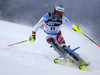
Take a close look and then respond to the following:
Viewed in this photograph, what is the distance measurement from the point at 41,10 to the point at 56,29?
40.3 ft

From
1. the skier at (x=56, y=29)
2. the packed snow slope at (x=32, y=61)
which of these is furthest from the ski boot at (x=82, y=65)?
the packed snow slope at (x=32, y=61)

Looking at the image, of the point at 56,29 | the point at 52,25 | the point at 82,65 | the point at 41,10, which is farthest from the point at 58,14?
the point at 41,10

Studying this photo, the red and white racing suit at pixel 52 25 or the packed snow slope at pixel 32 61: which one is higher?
the red and white racing suit at pixel 52 25

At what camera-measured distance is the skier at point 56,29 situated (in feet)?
16.2

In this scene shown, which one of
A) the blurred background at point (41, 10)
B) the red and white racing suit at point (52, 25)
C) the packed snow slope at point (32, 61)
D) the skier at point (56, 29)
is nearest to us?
the packed snow slope at point (32, 61)

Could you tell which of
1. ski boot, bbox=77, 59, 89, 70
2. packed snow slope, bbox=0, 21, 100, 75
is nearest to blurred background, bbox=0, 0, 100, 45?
packed snow slope, bbox=0, 21, 100, 75

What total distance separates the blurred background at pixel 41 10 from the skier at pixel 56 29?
11321mm

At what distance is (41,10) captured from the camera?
17.6 meters

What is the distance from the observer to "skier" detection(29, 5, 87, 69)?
494cm

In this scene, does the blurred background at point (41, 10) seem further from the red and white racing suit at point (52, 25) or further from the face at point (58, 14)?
the face at point (58, 14)

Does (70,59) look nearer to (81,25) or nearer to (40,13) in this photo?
(81,25)

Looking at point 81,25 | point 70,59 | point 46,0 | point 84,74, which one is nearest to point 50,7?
point 46,0

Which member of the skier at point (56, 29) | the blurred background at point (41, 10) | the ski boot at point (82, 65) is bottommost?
the ski boot at point (82, 65)

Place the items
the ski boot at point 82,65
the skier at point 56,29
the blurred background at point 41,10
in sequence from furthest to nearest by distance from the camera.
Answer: the blurred background at point 41,10 → the skier at point 56,29 → the ski boot at point 82,65
